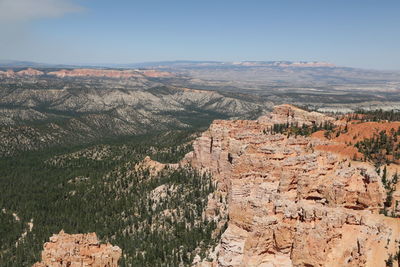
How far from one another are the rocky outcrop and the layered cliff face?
28403 millimetres

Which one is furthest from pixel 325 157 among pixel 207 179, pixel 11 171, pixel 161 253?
pixel 11 171

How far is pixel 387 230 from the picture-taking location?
4584 centimetres

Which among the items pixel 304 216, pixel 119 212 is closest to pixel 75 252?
pixel 304 216

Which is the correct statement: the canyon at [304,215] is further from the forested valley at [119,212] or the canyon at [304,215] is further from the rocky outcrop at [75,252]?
the forested valley at [119,212]

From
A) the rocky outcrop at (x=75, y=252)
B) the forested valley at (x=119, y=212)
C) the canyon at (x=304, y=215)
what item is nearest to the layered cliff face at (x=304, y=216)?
the canyon at (x=304, y=215)

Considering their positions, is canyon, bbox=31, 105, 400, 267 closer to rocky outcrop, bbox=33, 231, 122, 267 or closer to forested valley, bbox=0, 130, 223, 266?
rocky outcrop, bbox=33, 231, 122, 267

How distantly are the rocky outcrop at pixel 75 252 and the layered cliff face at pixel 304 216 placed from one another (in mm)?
28403

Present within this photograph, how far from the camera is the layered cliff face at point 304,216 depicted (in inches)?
1811

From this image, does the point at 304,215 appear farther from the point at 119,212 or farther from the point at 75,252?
the point at 119,212

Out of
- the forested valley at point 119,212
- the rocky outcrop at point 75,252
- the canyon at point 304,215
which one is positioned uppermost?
the canyon at point 304,215

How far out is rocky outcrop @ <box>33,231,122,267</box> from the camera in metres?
70.6

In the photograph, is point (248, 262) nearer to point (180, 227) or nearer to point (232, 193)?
point (232, 193)

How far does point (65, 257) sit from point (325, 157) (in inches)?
2123

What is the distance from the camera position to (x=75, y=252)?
2847 inches
